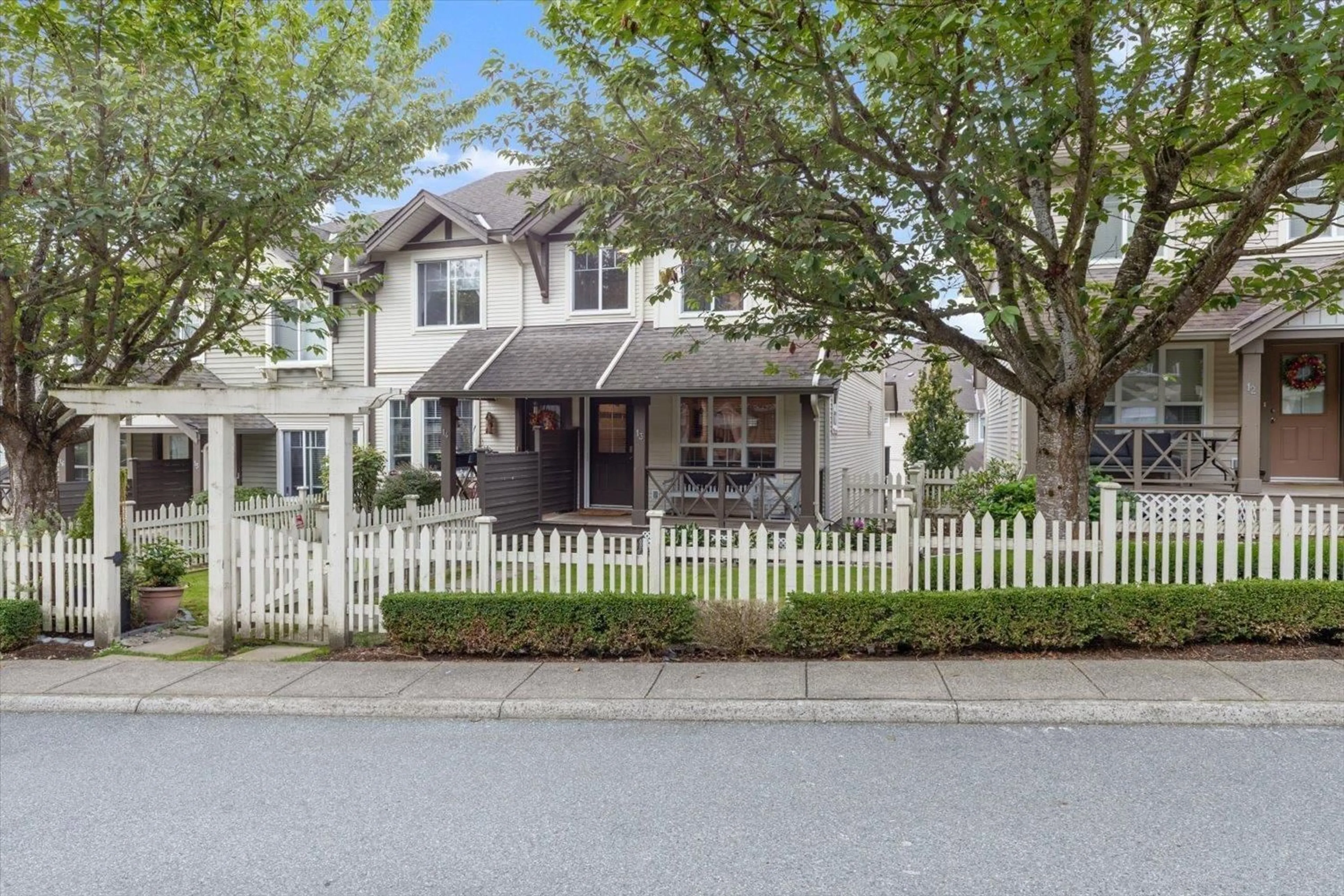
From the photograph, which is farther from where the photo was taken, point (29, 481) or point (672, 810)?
point (29, 481)

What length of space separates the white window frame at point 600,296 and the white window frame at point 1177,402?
29.1ft

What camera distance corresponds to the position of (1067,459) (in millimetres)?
7801

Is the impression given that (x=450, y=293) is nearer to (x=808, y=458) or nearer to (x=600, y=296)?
(x=600, y=296)

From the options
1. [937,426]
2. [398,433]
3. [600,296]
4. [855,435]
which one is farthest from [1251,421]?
[398,433]

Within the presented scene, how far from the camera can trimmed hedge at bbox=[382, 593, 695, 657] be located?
7004 mm

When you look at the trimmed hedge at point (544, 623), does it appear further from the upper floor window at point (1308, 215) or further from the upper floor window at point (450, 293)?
the upper floor window at point (1308, 215)

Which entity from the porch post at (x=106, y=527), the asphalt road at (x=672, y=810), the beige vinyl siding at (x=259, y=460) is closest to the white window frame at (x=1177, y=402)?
the asphalt road at (x=672, y=810)

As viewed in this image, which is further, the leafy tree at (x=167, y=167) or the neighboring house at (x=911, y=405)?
the neighboring house at (x=911, y=405)

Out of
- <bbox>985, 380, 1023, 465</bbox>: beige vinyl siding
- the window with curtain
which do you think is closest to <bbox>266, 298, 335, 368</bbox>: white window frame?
the window with curtain

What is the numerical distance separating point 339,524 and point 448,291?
10.4 meters

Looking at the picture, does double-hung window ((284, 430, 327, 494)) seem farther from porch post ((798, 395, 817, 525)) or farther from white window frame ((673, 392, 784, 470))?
porch post ((798, 395, 817, 525))

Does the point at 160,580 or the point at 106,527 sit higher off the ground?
the point at 106,527

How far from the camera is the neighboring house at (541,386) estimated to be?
1367cm

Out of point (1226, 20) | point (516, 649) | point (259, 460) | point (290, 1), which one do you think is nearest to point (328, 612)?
point (516, 649)
